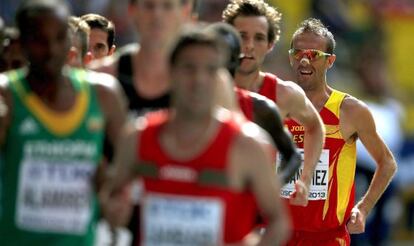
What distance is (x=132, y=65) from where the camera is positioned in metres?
9.24

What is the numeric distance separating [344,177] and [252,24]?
1.69 m

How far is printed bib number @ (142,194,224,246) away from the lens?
26.7 feet

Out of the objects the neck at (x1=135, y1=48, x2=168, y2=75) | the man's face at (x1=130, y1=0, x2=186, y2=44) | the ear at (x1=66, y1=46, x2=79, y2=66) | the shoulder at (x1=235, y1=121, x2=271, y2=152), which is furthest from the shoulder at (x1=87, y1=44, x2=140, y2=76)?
the shoulder at (x1=235, y1=121, x2=271, y2=152)

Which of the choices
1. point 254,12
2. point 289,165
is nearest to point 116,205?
point 289,165

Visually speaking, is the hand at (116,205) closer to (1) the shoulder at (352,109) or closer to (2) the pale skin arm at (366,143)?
(2) the pale skin arm at (366,143)

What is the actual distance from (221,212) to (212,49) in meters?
0.79

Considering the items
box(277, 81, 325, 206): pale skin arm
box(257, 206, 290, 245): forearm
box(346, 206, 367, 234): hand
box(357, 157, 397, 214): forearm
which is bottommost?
box(346, 206, 367, 234): hand

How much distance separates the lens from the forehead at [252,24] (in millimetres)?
11531

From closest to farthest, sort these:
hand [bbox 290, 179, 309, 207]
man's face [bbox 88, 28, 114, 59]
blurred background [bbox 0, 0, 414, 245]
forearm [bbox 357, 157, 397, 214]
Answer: hand [bbox 290, 179, 309, 207], man's face [bbox 88, 28, 114, 59], forearm [bbox 357, 157, 397, 214], blurred background [bbox 0, 0, 414, 245]

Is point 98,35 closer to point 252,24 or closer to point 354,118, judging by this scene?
point 252,24

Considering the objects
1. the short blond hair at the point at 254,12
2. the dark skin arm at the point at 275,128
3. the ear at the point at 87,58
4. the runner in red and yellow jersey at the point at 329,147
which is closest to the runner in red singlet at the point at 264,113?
the dark skin arm at the point at 275,128

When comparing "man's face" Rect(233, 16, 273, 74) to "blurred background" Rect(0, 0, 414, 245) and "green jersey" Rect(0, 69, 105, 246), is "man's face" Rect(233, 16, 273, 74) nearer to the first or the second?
"green jersey" Rect(0, 69, 105, 246)

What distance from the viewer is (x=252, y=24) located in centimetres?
1155

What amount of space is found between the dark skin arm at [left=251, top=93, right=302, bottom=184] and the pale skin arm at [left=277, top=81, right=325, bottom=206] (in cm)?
84
